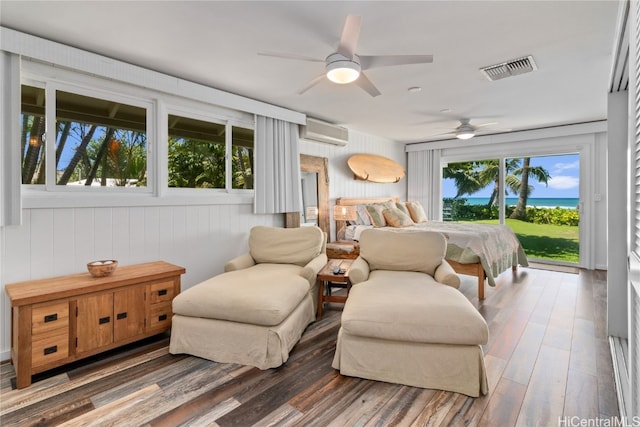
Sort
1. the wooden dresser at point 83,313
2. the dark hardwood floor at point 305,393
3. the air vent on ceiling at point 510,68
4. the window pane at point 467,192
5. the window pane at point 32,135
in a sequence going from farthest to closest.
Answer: the window pane at point 467,192 → the air vent on ceiling at point 510,68 → the window pane at point 32,135 → the wooden dresser at point 83,313 → the dark hardwood floor at point 305,393

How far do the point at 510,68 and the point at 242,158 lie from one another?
2.93 meters

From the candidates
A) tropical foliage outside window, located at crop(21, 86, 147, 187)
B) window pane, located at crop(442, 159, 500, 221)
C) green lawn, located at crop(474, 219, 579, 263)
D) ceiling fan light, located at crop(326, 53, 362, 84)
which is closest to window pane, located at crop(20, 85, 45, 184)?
tropical foliage outside window, located at crop(21, 86, 147, 187)

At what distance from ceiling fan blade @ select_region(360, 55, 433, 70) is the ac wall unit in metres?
2.02

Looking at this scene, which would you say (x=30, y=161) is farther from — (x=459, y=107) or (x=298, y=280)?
(x=459, y=107)

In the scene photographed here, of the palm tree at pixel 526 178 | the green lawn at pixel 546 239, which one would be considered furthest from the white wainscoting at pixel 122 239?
the green lawn at pixel 546 239

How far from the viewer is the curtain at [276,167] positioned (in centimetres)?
366

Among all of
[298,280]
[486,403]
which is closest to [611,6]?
[486,403]

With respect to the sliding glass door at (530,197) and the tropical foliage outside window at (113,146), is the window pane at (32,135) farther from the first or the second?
the sliding glass door at (530,197)

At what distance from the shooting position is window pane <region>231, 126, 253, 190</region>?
3.66m

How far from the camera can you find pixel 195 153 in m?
3.31

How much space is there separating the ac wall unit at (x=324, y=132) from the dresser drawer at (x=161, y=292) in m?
2.60

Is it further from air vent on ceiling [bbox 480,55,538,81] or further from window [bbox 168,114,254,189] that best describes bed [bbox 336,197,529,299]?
window [bbox 168,114,254,189]

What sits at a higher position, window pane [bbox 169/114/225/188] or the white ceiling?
the white ceiling

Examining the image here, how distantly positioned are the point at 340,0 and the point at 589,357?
292 centimetres
